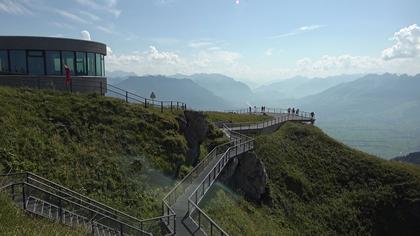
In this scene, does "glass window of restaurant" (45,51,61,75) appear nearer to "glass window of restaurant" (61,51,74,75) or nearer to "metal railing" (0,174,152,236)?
"glass window of restaurant" (61,51,74,75)

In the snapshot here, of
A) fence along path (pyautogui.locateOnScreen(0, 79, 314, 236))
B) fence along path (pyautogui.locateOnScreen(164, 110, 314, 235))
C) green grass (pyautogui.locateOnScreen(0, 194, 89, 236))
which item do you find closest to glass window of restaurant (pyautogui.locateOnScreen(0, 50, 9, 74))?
fence along path (pyautogui.locateOnScreen(0, 79, 314, 236))

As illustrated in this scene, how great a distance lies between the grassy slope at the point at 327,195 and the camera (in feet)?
91.9

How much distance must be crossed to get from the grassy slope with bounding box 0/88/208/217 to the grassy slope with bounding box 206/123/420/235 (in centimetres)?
474

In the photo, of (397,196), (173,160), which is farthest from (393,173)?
(173,160)

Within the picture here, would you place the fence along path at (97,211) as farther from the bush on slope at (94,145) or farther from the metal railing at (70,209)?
the bush on slope at (94,145)

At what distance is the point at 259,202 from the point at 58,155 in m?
16.5

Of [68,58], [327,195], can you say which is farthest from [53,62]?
[327,195]

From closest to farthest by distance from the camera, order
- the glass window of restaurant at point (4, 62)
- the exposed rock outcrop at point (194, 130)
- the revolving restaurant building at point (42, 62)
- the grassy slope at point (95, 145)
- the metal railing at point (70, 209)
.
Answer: the metal railing at point (70, 209) < the grassy slope at point (95, 145) < the exposed rock outcrop at point (194, 130) < the revolving restaurant building at point (42, 62) < the glass window of restaurant at point (4, 62)

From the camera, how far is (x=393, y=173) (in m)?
38.2

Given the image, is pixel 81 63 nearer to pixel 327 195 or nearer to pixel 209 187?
pixel 209 187

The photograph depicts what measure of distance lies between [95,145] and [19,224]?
11.0 metres

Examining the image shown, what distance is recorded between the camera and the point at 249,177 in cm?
2975

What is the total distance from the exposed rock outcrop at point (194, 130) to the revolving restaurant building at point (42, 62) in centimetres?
924

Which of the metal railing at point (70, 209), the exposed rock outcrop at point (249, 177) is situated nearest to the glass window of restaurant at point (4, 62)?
the metal railing at point (70, 209)
